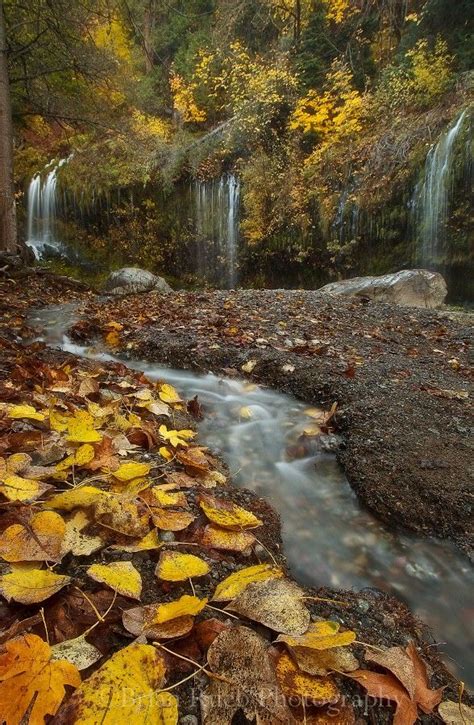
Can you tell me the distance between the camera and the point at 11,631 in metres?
0.73

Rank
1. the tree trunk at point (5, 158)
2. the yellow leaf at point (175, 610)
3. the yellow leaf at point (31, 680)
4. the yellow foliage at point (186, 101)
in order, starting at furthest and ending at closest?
1. the yellow foliage at point (186, 101)
2. the tree trunk at point (5, 158)
3. the yellow leaf at point (175, 610)
4. the yellow leaf at point (31, 680)

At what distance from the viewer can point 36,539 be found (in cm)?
94

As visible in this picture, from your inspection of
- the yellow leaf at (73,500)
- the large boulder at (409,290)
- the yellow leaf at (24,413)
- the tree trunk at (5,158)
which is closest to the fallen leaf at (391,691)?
the yellow leaf at (73,500)

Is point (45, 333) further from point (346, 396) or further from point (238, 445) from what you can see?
point (346, 396)

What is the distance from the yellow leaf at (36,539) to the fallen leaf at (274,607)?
430 mm

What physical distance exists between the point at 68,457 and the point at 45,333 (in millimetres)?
3262

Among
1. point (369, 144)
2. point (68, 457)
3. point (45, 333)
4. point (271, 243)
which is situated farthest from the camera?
point (271, 243)

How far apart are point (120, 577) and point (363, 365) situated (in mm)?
2623

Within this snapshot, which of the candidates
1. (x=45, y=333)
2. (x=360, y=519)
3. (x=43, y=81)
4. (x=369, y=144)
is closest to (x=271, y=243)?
(x=369, y=144)

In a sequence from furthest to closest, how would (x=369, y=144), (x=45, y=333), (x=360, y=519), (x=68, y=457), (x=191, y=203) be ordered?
(x=191, y=203) → (x=369, y=144) → (x=45, y=333) → (x=360, y=519) → (x=68, y=457)

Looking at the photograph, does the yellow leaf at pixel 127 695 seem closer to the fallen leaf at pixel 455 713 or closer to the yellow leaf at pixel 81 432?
the fallen leaf at pixel 455 713

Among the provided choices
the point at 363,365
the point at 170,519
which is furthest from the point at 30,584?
the point at 363,365

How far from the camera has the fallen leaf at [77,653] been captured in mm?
690

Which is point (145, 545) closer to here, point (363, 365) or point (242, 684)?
point (242, 684)
